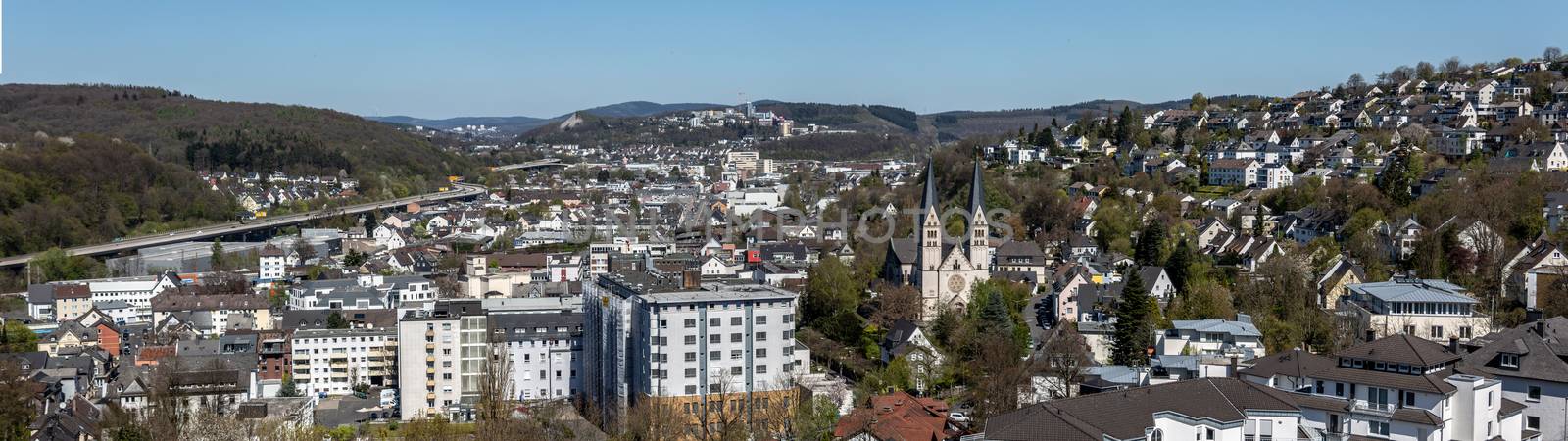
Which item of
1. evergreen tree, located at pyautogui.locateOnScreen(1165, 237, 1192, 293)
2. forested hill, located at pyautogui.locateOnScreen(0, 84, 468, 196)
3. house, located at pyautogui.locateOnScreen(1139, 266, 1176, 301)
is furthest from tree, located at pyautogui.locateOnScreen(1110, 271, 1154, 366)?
forested hill, located at pyautogui.locateOnScreen(0, 84, 468, 196)

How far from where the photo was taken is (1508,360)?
45.3 ft

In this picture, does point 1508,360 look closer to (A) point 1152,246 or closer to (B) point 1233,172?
(A) point 1152,246

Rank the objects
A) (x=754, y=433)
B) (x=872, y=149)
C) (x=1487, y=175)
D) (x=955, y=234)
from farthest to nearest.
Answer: (x=872, y=149)
(x=955, y=234)
(x=1487, y=175)
(x=754, y=433)

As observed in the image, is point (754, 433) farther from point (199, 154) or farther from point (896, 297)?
point (199, 154)

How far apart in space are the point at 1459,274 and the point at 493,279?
20.7m

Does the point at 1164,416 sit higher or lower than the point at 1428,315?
lower

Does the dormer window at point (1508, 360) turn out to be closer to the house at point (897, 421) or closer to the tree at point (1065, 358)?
the tree at point (1065, 358)

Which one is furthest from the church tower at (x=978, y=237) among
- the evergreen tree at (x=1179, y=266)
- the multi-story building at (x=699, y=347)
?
the multi-story building at (x=699, y=347)

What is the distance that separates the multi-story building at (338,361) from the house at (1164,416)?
1333 cm

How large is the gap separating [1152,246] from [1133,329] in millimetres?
5897

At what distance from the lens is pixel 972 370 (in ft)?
59.0

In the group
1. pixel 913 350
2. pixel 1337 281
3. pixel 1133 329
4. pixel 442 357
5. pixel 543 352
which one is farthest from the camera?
pixel 543 352

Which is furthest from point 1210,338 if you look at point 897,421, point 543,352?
point 543,352

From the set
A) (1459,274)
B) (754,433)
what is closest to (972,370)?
(754,433)
